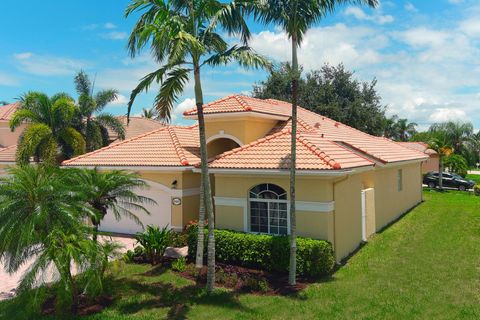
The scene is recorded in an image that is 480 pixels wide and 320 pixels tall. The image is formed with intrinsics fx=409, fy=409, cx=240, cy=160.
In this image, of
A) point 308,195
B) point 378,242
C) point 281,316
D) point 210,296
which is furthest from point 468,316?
point 378,242

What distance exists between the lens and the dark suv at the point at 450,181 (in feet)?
124

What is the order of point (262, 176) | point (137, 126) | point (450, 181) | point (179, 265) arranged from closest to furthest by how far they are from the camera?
1. point (179, 265)
2. point (262, 176)
3. point (137, 126)
4. point (450, 181)

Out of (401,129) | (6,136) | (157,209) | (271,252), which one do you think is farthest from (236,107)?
(401,129)

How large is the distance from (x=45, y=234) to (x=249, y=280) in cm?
560

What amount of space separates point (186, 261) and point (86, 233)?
16.5 ft

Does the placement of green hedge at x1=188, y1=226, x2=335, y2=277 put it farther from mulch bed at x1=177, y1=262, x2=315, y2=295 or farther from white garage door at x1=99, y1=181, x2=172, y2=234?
white garage door at x1=99, y1=181, x2=172, y2=234

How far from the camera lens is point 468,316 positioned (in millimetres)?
9297

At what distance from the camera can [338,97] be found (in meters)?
40.6

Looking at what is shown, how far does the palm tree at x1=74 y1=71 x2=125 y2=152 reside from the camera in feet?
83.8

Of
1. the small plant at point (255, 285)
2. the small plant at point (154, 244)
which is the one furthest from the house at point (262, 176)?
the small plant at point (255, 285)

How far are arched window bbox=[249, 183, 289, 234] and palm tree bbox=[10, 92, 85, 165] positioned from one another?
14.3 m

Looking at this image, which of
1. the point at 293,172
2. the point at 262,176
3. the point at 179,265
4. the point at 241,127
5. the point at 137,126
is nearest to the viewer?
the point at 293,172

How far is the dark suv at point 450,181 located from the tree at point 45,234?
36839 mm

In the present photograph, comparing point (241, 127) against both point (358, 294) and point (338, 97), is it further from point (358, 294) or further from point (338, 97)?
point (338, 97)
